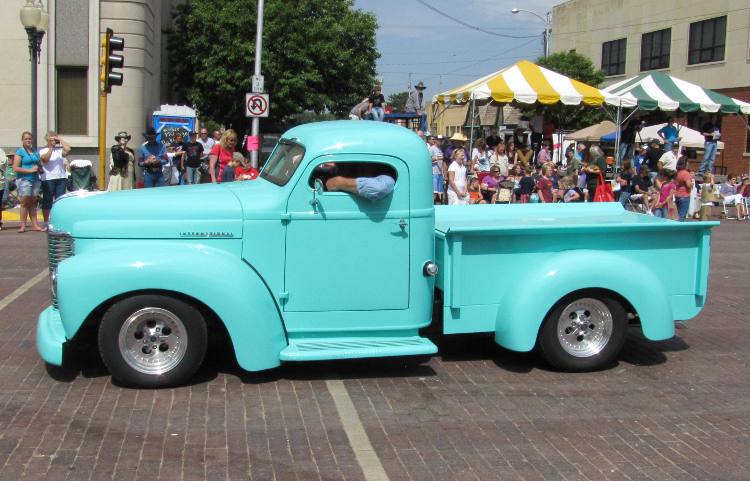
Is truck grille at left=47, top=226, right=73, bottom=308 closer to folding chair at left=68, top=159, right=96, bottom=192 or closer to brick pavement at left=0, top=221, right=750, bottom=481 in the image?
brick pavement at left=0, top=221, right=750, bottom=481

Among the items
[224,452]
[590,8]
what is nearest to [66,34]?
[224,452]

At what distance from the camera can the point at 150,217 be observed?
6.14 metres

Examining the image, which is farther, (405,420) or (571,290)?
(571,290)

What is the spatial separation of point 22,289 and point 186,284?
4.77 meters

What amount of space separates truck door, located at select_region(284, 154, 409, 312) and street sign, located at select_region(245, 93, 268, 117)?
13.9m

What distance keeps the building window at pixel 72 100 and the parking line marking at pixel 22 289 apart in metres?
12.9

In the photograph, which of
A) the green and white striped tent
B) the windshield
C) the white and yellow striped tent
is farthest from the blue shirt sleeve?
the green and white striped tent

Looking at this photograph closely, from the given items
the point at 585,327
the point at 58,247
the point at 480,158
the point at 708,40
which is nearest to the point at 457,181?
the point at 480,158

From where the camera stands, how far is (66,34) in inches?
885

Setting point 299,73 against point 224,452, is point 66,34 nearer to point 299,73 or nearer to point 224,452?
point 299,73

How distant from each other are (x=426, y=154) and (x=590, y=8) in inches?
1712

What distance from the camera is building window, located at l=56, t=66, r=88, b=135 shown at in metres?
22.8

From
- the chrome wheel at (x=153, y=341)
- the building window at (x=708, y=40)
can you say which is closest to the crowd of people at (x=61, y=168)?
the chrome wheel at (x=153, y=341)

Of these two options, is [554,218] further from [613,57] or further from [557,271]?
[613,57]
